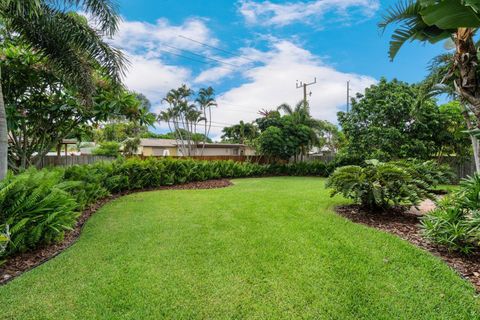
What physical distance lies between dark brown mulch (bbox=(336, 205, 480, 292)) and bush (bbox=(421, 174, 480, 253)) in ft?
0.41

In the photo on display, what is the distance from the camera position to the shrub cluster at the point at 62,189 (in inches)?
145

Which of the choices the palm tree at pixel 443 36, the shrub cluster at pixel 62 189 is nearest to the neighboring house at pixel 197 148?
the shrub cluster at pixel 62 189

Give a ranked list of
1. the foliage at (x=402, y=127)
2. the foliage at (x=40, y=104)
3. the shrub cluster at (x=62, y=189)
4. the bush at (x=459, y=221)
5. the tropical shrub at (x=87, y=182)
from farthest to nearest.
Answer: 1. the foliage at (x=402, y=127)
2. the foliage at (x=40, y=104)
3. the tropical shrub at (x=87, y=182)
4. the shrub cluster at (x=62, y=189)
5. the bush at (x=459, y=221)

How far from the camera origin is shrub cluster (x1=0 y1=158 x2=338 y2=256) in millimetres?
3691

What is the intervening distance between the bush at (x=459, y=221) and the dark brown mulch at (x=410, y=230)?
0.41 ft

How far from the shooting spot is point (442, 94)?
7.41m

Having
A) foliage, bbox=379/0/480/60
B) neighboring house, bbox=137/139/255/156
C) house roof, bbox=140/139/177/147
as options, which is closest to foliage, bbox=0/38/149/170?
foliage, bbox=379/0/480/60

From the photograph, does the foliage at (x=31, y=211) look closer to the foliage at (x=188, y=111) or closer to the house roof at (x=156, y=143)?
the foliage at (x=188, y=111)

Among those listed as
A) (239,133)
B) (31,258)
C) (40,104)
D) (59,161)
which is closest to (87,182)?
(40,104)

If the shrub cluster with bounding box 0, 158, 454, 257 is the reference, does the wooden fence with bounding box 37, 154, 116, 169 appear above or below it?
above

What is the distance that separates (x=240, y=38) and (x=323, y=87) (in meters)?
13.1

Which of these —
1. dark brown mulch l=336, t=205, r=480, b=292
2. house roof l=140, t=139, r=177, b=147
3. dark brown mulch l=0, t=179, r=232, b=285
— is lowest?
dark brown mulch l=0, t=179, r=232, b=285

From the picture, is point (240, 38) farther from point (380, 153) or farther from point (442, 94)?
point (442, 94)

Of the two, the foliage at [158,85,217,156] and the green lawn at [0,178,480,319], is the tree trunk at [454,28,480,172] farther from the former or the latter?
the foliage at [158,85,217,156]
